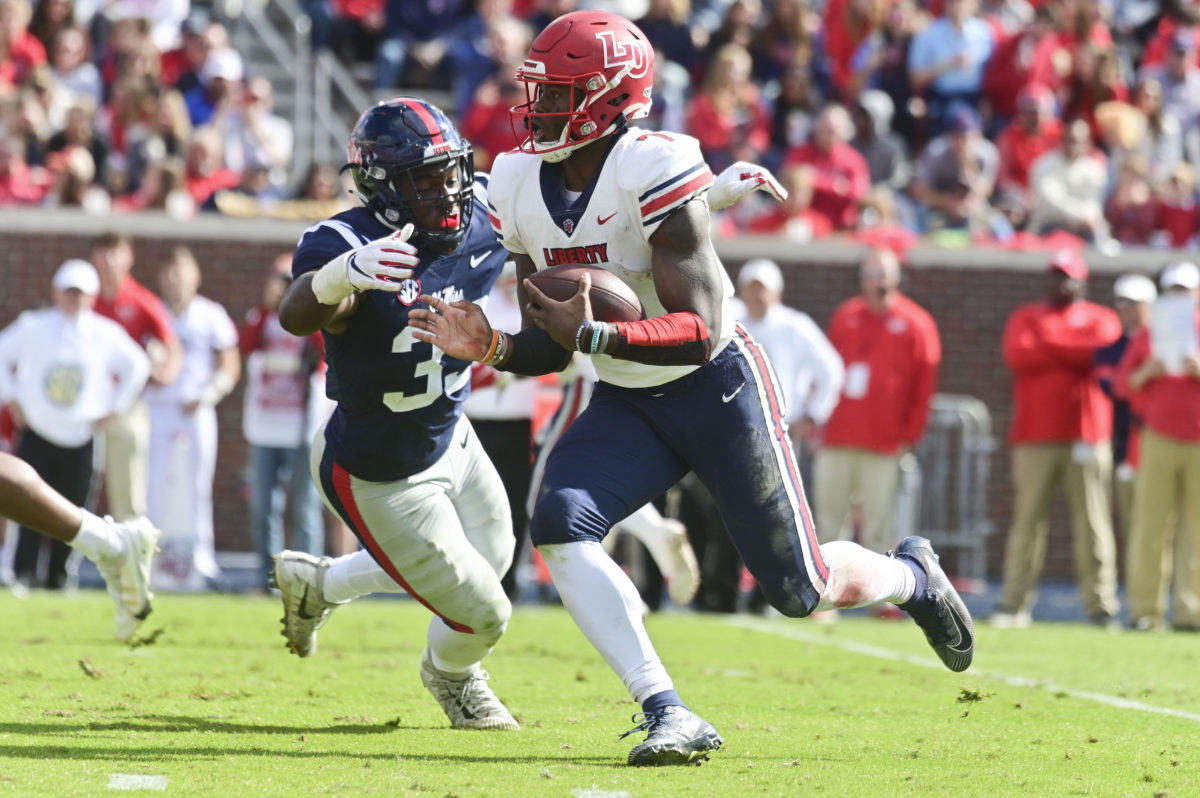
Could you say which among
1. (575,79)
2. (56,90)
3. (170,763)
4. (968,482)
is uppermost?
(575,79)

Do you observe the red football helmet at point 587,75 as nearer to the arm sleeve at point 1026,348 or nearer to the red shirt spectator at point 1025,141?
the arm sleeve at point 1026,348

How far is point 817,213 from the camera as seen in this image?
11758 mm

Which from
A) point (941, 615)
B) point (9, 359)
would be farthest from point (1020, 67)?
point (941, 615)

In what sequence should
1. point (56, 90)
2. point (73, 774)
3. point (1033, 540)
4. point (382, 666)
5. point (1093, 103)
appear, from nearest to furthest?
point (73, 774)
point (382, 666)
point (1033, 540)
point (56, 90)
point (1093, 103)

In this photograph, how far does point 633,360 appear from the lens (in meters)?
3.85

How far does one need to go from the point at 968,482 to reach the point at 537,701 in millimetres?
6387

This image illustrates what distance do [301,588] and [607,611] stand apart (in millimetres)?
1270

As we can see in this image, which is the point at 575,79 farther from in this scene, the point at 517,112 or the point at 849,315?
the point at 849,315

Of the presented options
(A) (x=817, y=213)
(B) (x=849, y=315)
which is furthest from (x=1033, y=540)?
(A) (x=817, y=213)

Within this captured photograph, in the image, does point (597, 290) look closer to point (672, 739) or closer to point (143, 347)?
point (672, 739)

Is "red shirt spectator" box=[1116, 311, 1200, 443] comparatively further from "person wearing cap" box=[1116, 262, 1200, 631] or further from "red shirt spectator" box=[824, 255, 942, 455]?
"red shirt spectator" box=[824, 255, 942, 455]

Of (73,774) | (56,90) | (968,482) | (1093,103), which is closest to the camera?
(73,774)

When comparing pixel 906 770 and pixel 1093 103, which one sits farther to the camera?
pixel 1093 103

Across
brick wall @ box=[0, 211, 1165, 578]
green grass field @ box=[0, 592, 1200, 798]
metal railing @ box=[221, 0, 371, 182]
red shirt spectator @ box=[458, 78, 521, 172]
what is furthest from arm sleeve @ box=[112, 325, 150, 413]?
metal railing @ box=[221, 0, 371, 182]
